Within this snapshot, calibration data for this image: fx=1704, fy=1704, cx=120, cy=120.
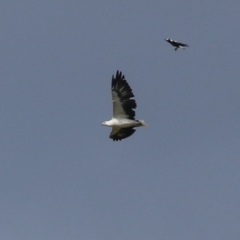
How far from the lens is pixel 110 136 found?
11944 cm

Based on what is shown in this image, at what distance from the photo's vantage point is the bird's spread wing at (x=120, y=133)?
387 ft

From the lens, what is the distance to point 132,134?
388 ft

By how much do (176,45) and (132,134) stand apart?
23.8 feet

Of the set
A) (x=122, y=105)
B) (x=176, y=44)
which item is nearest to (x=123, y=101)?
(x=122, y=105)

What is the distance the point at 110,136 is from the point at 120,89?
4.23 m

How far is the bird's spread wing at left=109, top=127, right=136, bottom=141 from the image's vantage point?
387 feet

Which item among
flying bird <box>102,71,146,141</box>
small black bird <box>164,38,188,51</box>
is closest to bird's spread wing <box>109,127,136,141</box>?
flying bird <box>102,71,146,141</box>

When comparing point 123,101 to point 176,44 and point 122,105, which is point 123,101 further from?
point 176,44

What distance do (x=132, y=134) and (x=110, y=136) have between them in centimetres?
191

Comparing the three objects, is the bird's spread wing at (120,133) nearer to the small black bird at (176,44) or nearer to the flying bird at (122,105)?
the flying bird at (122,105)

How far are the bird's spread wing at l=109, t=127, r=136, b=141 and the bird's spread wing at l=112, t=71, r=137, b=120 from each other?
56.5 inches

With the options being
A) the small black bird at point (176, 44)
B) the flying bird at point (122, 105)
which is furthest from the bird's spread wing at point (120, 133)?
the small black bird at point (176, 44)

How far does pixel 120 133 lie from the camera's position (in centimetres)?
11888

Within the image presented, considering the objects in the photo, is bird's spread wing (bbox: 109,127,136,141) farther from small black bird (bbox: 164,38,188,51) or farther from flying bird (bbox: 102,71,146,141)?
small black bird (bbox: 164,38,188,51)
